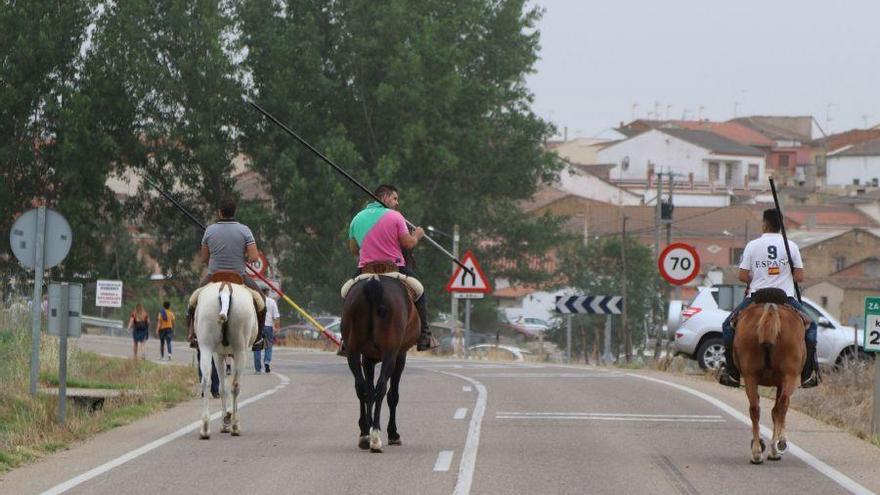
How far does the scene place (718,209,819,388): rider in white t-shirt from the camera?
15.7m

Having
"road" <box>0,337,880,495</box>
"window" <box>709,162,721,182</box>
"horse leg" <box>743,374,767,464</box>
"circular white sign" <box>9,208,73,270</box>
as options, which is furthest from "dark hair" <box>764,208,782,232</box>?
"window" <box>709,162,721,182</box>

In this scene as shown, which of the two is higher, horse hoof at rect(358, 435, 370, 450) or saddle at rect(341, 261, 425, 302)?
saddle at rect(341, 261, 425, 302)

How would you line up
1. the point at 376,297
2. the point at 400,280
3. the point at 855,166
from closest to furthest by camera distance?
the point at 376,297, the point at 400,280, the point at 855,166

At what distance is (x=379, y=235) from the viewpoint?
15969 millimetres

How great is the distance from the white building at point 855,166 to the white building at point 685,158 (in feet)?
43.2

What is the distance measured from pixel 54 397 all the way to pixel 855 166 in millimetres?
155789

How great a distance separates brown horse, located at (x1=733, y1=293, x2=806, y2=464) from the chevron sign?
2658 cm

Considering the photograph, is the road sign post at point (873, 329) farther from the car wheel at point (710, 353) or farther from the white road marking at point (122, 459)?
the car wheel at point (710, 353)

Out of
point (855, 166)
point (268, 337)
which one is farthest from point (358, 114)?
point (855, 166)

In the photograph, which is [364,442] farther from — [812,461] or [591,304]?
[591,304]

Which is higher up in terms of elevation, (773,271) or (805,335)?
(773,271)

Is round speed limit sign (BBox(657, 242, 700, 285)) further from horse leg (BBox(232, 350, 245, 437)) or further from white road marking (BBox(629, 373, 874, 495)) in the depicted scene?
horse leg (BBox(232, 350, 245, 437))

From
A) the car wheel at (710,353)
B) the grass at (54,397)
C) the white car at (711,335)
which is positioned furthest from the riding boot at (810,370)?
the car wheel at (710,353)

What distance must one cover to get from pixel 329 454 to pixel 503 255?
2664 inches
